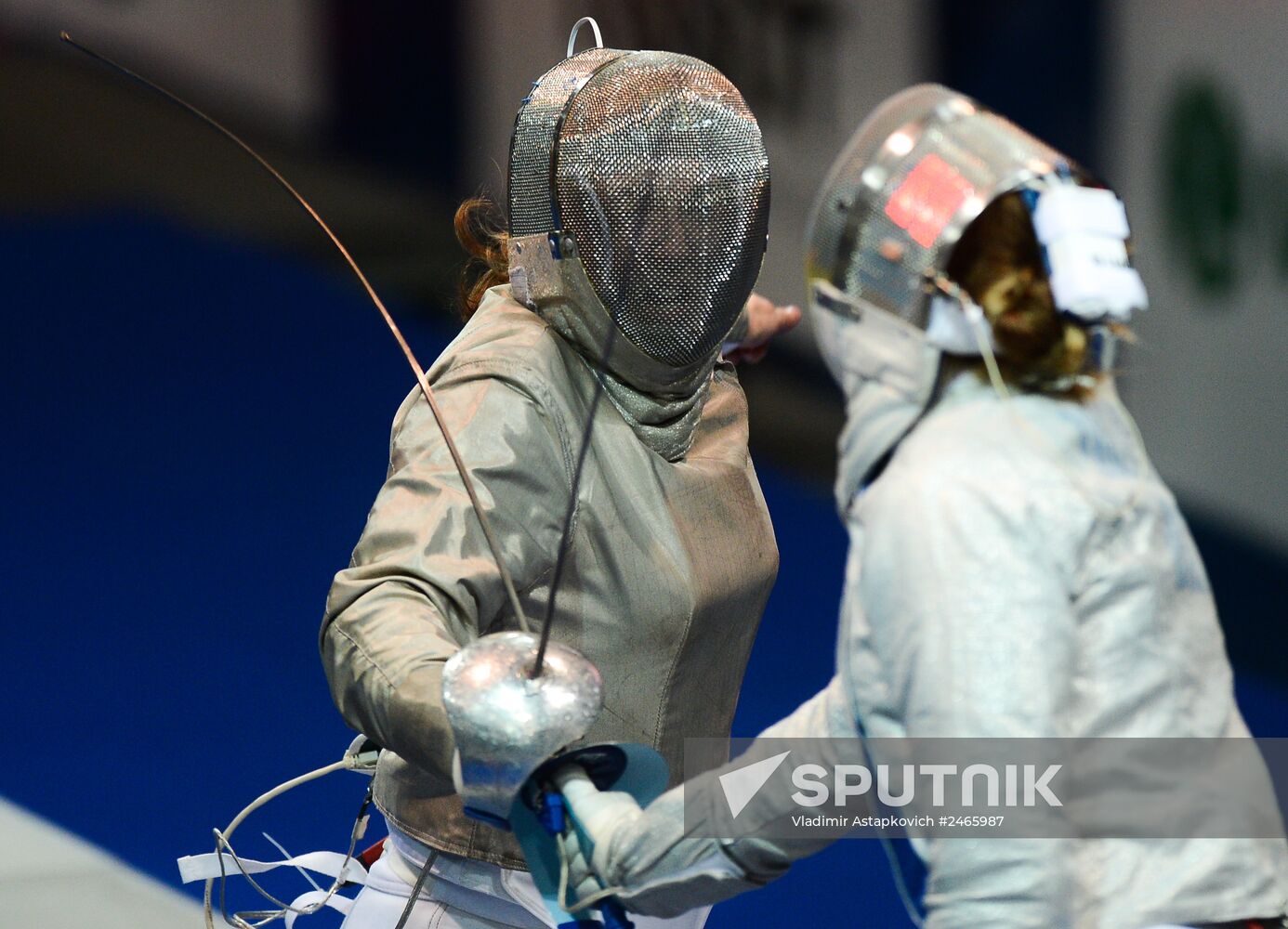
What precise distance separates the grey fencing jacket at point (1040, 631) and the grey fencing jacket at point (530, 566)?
0.44 meters

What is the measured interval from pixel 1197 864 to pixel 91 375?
4.37 meters

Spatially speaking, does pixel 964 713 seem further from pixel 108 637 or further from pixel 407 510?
pixel 108 637

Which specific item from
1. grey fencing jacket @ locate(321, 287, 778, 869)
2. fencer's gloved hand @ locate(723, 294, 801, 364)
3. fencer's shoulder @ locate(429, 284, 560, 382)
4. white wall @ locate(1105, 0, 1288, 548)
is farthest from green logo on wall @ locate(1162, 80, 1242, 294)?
fencer's shoulder @ locate(429, 284, 560, 382)

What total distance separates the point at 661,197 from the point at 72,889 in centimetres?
162

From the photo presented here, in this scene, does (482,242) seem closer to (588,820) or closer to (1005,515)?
(588,820)

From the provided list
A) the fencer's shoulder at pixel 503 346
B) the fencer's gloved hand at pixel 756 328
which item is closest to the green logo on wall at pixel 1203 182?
the fencer's gloved hand at pixel 756 328

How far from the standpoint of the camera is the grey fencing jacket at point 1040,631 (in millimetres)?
1066

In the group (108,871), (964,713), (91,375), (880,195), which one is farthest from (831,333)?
(91,375)

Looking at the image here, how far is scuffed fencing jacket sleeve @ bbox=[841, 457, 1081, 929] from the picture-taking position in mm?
1062

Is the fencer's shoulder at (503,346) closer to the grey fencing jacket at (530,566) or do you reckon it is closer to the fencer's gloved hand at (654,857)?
the grey fencing jacket at (530,566)

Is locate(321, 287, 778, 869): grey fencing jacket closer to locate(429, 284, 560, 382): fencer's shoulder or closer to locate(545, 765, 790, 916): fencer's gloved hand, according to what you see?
locate(429, 284, 560, 382): fencer's shoulder

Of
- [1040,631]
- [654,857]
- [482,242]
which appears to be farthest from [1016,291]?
[482,242]

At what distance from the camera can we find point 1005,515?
1.09 metres

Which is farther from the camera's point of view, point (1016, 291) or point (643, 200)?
point (643, 200)
